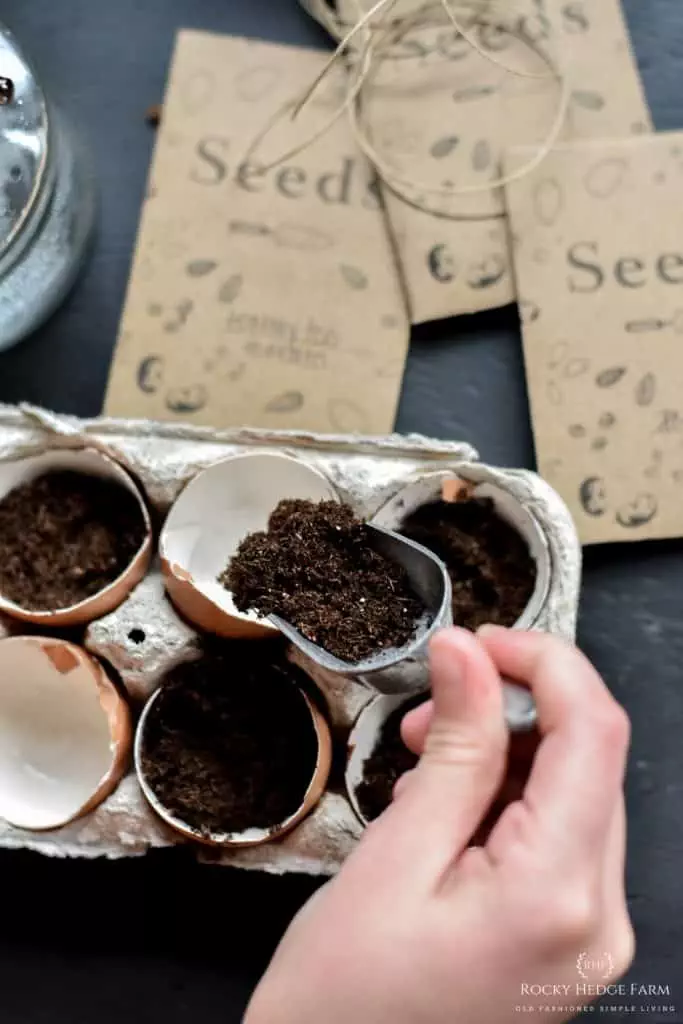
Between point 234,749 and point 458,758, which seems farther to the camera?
point 234,749

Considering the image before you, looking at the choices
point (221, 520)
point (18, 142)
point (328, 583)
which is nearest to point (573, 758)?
point (328, 583)

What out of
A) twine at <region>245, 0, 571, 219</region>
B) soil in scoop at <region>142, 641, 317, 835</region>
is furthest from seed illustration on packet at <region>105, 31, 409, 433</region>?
soil in scoop at <region>142, 641, 317, 835</region>

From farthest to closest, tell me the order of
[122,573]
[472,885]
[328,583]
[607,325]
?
[607,325]
[122,573]
[328,583]
[472,885]

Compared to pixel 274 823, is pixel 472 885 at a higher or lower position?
higher

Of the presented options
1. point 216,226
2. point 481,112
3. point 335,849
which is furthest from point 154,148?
point 335,849

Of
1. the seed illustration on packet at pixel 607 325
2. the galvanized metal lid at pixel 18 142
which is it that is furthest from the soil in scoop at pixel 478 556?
the galvanized metal lid at pixel 18 142

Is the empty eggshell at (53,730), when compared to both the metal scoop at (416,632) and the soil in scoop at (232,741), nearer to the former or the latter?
the soil in scoop at (232,741)

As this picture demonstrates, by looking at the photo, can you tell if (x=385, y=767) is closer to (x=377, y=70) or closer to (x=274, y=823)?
(x=274, y=823)

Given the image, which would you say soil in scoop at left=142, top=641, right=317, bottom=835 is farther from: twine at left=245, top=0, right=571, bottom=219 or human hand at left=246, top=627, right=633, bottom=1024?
twine at left=245, top=0, right=571, bottom=219
